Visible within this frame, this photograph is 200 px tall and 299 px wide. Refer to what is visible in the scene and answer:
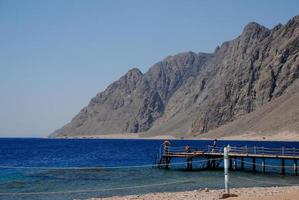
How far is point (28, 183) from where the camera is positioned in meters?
44.5

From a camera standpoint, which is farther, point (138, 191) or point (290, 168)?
point (290, 168)

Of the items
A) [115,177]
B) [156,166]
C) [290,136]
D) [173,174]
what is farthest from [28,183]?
[290,136]

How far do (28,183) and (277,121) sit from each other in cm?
15530

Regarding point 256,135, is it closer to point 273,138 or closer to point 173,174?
point 273,138

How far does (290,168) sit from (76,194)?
107ft

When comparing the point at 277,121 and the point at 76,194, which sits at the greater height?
the point at 277,121

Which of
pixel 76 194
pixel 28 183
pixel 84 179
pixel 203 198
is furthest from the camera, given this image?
pixel 84 179

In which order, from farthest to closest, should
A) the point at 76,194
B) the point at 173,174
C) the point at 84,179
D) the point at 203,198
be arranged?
the point at 173,174 → the point at 84,179 → the point at 76,194 → the point at 203,198

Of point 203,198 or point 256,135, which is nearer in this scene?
point 203,198

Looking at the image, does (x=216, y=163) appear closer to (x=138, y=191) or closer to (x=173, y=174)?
(x=173, y=174)

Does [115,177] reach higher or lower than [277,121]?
lower

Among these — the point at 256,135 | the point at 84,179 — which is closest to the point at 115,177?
the point at 84,179

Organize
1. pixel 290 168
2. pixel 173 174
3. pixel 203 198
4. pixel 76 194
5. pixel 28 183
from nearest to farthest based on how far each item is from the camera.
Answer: pixel 203 198
pixel 76 194
pixel 28 183
pixel 173 174
pixel 290 168

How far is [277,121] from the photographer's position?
189 metres
